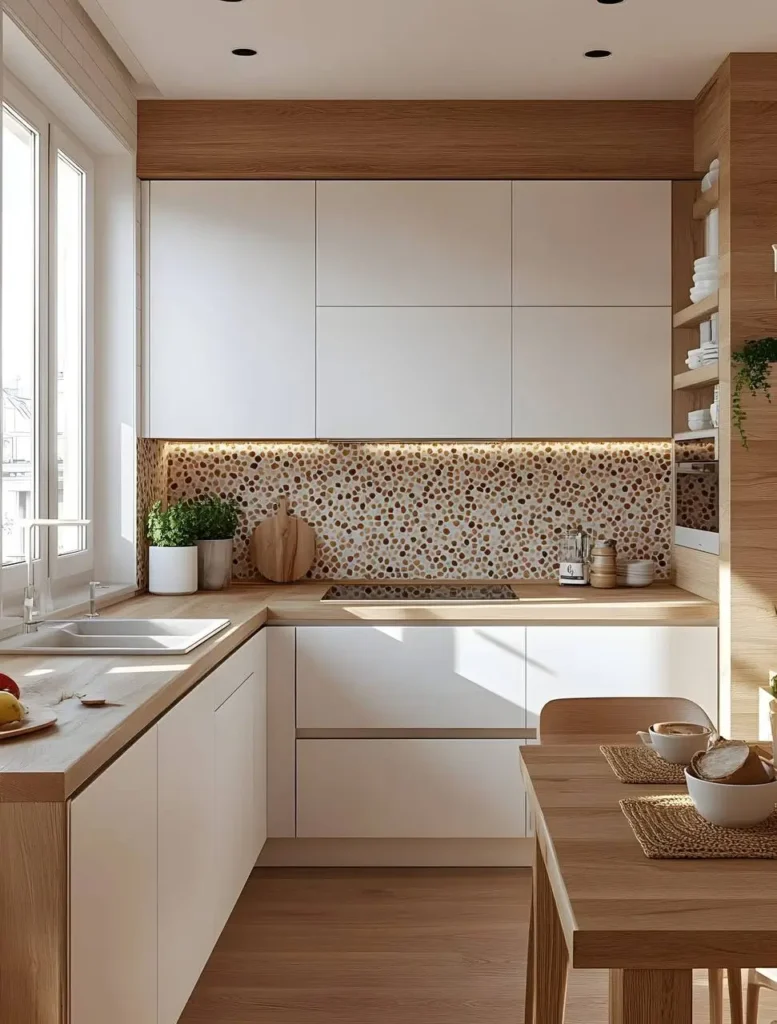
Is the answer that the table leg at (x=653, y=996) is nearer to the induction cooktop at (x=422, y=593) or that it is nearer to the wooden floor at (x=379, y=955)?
the wooden floor at (x=379, y=955)

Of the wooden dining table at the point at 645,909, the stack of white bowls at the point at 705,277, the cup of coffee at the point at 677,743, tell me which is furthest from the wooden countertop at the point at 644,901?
the stack of white bowls at the point at 705,277

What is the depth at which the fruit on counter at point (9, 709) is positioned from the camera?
1811 mm

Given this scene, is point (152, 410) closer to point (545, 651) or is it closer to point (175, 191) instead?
point (175, 191)

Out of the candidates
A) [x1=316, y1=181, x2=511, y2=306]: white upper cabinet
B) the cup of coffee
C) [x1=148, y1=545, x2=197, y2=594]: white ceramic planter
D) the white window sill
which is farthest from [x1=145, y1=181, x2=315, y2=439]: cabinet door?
the cup of coffee

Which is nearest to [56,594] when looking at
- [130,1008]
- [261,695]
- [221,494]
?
[261,695]

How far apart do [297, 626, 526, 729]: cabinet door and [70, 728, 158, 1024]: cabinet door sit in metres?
1.47

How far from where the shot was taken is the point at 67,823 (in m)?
1.60

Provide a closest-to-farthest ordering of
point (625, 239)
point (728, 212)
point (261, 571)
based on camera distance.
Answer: point (728, 212)
point (625, 239)
point (261, 571)

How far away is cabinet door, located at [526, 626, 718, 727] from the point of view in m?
3.58

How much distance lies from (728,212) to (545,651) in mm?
1521

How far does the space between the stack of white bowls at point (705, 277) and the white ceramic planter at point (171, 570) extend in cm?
196

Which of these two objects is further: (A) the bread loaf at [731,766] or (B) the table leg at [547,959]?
(B) the table leg at [547,959]

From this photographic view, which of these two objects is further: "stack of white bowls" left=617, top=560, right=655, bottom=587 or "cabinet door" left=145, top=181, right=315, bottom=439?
"stack of white bowls" left=617, top=560, right=655, bottom=587

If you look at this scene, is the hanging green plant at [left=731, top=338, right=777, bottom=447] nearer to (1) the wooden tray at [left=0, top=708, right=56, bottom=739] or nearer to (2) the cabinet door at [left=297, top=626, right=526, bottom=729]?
(2) the cabinet door at [left=297, top=626, right=526, bottom=729]
